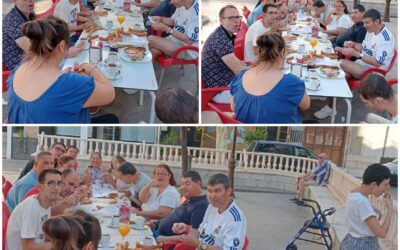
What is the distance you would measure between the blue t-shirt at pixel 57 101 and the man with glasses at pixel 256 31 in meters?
2.10

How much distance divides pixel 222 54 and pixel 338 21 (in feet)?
9.09

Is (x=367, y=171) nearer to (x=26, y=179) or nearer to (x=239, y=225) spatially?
(x=239, y=225)

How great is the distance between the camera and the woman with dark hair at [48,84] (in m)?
2.90

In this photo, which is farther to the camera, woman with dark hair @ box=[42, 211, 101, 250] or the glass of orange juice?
the glass of orange juice

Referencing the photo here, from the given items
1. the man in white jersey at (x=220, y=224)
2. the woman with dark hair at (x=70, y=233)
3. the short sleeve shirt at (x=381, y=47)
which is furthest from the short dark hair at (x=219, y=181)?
the short sleeve shirt at (x=381, y=47)

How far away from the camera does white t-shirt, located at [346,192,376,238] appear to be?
2969 millimetres

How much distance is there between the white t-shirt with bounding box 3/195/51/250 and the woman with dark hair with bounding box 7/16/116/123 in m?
0.46

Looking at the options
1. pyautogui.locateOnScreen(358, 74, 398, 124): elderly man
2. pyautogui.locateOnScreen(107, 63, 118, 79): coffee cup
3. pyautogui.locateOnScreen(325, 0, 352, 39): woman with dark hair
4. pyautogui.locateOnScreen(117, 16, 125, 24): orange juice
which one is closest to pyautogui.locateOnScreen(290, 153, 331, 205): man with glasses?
pyautogui.locateOnScreen(325, 0, 352, 39): woman with dark hair

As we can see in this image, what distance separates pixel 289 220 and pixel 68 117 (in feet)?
17.3

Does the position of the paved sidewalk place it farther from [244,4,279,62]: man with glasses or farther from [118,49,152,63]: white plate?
[118,49,152,63]: white plate

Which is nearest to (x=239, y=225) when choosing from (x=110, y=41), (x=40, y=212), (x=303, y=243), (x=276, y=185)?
(x=40, y=212)

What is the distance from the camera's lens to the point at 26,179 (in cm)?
382

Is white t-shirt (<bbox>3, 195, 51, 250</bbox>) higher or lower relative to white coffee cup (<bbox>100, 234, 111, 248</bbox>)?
higher

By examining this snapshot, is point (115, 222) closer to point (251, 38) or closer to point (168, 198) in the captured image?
point (168, 198)
